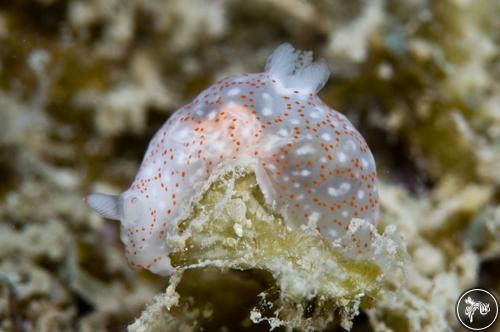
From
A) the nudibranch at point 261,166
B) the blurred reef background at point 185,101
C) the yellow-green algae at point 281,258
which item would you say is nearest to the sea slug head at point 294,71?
the nudibranch at point 261,166

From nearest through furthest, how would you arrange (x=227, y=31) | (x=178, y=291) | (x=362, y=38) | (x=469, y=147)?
(x=178, y=291) < (x=469, y=147) < (x=362, y=38) < (x=227, y=31)

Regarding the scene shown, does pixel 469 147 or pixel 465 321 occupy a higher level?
pixel 469 147

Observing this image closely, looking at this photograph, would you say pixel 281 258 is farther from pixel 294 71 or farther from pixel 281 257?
pixel 294 71

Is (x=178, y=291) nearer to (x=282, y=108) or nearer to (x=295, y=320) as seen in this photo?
(x=295, y=320)

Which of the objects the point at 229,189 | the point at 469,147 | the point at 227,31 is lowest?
the point at 229,189

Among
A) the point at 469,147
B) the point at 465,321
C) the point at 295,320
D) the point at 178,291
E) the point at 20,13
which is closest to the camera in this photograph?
the point at 295,320

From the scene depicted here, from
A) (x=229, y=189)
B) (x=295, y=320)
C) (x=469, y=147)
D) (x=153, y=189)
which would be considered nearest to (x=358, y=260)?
(x=295, y=320)
